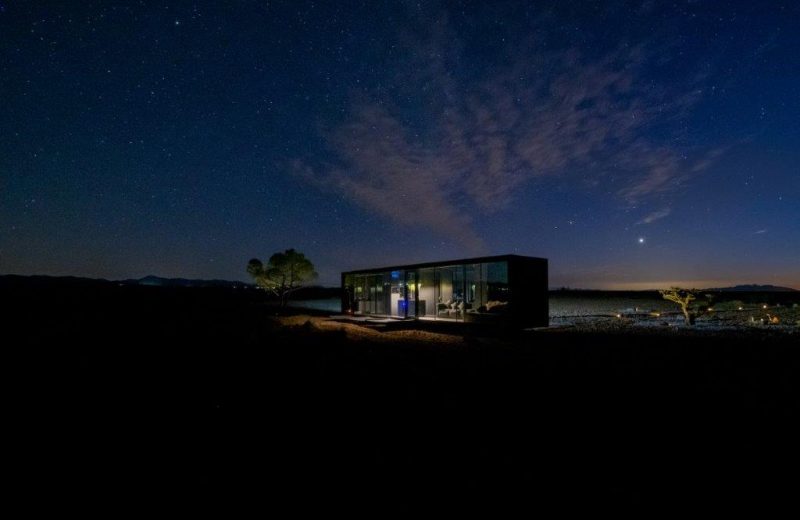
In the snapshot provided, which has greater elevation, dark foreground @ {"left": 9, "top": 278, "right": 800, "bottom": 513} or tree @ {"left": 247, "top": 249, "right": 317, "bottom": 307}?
tree @ {"left": 247, "top": 249, "right": 317, "bottom": 307}

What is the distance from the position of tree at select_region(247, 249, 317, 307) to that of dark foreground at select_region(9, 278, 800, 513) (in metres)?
19.3

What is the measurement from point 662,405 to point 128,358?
8.58 metres

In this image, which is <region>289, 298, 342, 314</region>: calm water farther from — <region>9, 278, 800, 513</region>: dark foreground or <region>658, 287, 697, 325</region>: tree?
<region>9, 278, 800, 513</region>: dark foreground

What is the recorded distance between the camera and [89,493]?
266 cm

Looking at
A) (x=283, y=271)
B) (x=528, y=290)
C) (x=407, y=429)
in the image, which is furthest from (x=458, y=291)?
(x=283, y=271)

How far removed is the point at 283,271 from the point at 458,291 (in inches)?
577

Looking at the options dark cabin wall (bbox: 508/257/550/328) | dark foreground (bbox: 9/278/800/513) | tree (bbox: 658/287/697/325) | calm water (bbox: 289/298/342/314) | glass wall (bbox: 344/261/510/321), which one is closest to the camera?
dark foreground (bbox: 9/278/800/513)

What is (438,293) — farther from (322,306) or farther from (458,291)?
(322,306)

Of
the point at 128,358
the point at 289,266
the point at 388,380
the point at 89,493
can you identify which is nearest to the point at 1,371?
the point at 128,358

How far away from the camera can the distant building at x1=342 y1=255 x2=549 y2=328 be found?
42.5ft

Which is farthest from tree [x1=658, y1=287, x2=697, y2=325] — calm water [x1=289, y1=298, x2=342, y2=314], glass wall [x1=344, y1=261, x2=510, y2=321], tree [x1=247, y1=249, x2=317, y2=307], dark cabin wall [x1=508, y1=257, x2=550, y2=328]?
tree [x1=247, y1=249, x2=317, y2=307]

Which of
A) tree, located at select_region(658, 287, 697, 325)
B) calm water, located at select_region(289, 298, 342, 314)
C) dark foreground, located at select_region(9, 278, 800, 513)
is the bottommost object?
dark foreground, located at select_region(9, 278, 800, 513)

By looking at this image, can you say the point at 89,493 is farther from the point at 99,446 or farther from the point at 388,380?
the point at 388,380

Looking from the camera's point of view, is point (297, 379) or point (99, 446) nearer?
point (99, 446)
